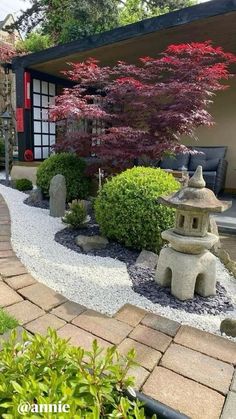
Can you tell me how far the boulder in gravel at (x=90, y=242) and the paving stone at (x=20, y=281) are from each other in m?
0.81

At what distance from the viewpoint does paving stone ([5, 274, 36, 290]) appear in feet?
7.01

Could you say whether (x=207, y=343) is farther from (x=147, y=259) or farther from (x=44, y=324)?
(x=147, y=259)

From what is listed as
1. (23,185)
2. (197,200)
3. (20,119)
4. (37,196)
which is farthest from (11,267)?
(20,119)

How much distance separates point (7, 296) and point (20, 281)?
230mm

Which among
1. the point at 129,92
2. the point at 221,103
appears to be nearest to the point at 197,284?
the point at 129,92

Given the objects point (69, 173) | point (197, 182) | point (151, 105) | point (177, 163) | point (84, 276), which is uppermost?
point (151, 105)

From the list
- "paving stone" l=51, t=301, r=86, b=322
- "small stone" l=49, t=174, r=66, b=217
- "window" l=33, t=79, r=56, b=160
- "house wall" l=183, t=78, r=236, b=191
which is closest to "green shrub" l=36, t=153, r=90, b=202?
"small stone" l=49, t=174, r=66, b=217

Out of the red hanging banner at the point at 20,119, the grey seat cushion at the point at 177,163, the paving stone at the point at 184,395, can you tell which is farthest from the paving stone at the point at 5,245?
the grey seat cushion at the point at 177,163

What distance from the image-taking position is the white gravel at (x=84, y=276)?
2020 millimetres

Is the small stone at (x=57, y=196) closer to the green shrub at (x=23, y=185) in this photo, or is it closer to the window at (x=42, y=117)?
the green shrub at (x=23, y=185)

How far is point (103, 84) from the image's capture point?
4234 millimetres

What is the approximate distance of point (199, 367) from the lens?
4.86ft

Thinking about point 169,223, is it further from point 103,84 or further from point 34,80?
point 34,80

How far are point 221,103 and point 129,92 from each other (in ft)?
11.4
